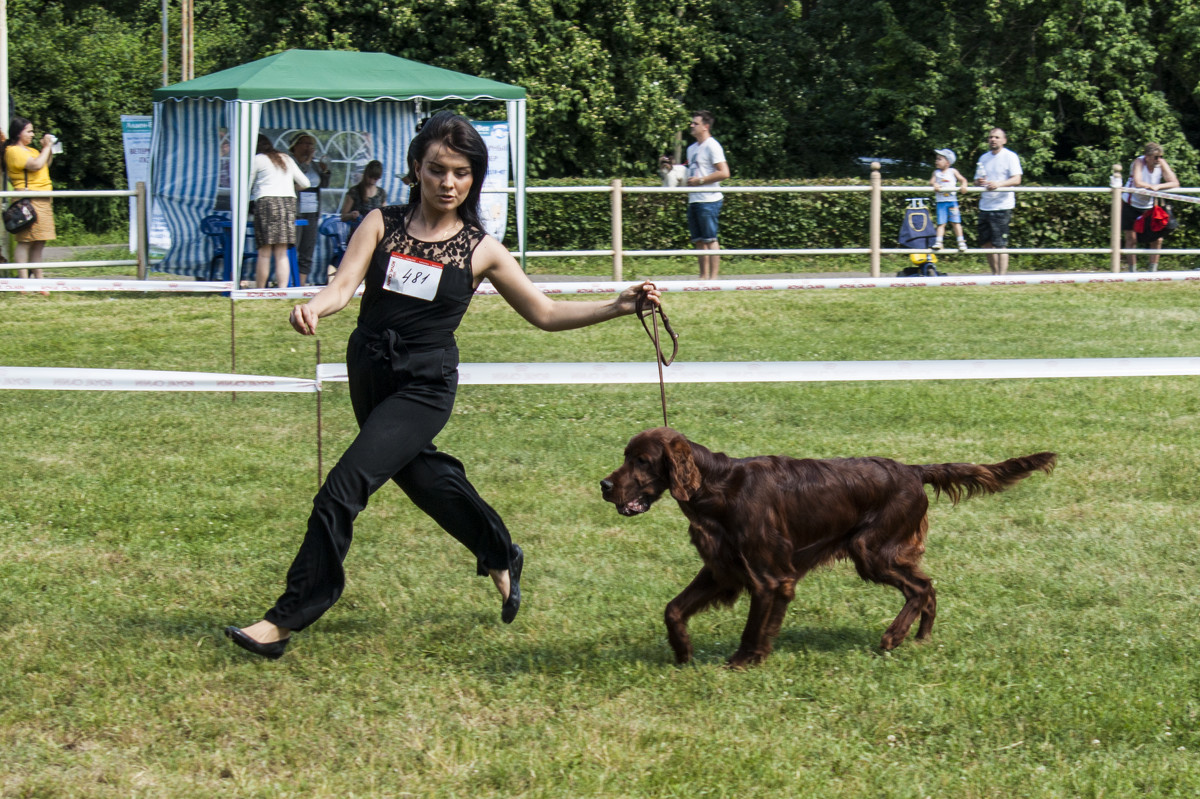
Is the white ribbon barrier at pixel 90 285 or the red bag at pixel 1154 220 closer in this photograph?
the white ribbon barrier at pixel 90 285

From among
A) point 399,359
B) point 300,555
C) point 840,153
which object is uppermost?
→ point 840,153

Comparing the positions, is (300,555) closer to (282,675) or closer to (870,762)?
(282,675)

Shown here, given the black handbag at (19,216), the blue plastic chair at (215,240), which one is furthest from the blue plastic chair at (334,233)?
the black handbag at (19,216)

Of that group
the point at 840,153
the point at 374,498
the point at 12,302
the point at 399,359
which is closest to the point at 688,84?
the point at 840,153

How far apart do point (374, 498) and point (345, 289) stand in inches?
105

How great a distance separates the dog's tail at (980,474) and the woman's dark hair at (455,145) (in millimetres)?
1849

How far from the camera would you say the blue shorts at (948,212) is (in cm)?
1549

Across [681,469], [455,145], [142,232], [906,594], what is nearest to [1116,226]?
[142,232]

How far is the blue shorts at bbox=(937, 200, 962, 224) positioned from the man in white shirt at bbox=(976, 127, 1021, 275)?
29cm

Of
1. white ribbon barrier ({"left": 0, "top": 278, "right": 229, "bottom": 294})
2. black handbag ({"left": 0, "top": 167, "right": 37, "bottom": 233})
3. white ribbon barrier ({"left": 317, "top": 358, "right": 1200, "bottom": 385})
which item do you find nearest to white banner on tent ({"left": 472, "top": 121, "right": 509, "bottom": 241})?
white ribbon barrier ({"left": 0, "top": 278, "right": 229, "bottom": 294})

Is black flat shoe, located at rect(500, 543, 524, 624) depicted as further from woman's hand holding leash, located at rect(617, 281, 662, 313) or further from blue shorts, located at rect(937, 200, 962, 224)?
blue shorts, located at rect(937, 200, 962, 224)

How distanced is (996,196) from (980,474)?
36.8ft

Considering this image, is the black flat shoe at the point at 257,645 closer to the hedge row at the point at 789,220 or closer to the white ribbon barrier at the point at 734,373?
the white ribbon barrier at the point at 734,373

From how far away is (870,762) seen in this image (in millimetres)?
3701
